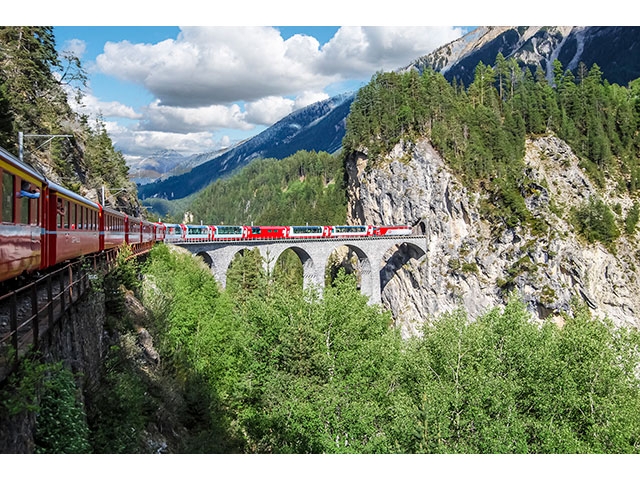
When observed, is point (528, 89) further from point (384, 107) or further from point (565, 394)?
point (565, 394)

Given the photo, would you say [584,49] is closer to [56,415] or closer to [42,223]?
[42,223]

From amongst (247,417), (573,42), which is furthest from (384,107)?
(573,42)

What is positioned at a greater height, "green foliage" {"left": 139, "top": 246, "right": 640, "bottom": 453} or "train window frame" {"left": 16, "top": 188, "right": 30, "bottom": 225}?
"train window frame" {"left": 16, "top": 188, "right": 30, "bottom": 225}

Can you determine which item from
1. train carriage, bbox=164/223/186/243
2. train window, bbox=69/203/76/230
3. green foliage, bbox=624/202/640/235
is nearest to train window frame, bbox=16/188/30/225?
train window, bbox=69/203/76/230

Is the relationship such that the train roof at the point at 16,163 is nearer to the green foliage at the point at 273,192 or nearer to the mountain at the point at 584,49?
the green foliage at the point at 273,192

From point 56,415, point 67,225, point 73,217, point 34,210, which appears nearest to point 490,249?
point 73,217

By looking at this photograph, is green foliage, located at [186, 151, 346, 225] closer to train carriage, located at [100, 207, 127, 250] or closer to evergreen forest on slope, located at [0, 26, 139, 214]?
evergreen forest on slope, located at [0, 26, 139, 214]
